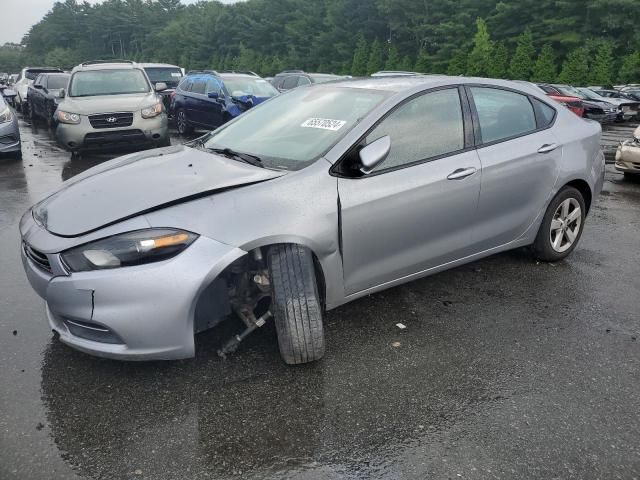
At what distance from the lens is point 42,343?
3453mm

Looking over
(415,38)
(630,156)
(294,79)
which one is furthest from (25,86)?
(415,38)

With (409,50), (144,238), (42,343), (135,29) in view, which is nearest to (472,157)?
(144,238)

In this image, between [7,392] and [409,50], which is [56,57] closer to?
[409,50]

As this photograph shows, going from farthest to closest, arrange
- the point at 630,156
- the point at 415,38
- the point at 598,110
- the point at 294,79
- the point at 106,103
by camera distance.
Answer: the point at 415,38
the point at 598,110
the point at 294,79
the point at 106,103
the point at 630,156

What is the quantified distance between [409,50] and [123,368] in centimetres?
5747

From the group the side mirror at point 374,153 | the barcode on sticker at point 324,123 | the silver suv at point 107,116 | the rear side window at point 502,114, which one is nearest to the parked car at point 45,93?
the silver suv at point 107,116

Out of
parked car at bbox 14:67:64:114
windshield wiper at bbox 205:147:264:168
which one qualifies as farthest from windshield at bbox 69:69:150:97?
parked car at bbox 14:67:64:114

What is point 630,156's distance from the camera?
28.5 ft

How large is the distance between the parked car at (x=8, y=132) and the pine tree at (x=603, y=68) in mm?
36231

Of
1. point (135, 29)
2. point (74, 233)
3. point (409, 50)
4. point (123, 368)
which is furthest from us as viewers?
point (135, 29)

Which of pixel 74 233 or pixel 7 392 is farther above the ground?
pixel 74 233

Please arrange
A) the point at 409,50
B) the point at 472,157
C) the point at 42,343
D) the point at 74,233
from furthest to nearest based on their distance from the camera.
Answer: the point at 409,50, the point at 472,157, the point at 42,343, the point at 74,233

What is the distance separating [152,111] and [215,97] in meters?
2.49

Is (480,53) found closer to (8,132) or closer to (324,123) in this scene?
(8,132)
